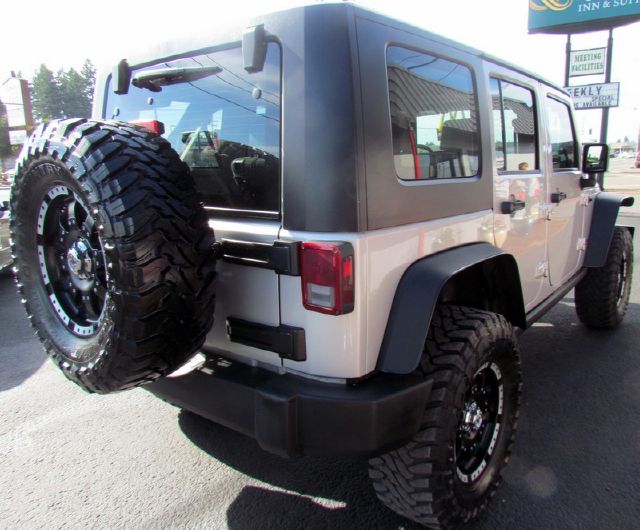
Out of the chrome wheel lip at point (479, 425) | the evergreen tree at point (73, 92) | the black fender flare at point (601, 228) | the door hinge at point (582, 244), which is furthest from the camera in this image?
the evergreen tree at point (73, 92)

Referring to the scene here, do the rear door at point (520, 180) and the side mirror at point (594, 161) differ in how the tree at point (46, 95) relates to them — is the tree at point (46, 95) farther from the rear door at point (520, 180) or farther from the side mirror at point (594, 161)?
the rear door at point (520, 180)

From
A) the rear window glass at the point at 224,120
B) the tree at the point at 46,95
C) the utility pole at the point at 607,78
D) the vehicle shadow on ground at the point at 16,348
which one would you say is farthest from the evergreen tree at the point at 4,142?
the rear window glass at the point at 224,120

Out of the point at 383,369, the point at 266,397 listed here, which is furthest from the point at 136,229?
the point at 383,369

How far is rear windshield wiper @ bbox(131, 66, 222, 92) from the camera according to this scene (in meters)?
2.04

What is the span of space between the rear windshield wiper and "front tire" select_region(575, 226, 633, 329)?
11.7 ft

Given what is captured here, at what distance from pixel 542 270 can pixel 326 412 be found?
2.17 metres

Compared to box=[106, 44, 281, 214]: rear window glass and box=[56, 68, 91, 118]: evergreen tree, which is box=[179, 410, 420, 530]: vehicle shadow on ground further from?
box=[56, 68, 91, 118]: evergreen tree

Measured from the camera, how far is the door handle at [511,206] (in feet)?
8.45

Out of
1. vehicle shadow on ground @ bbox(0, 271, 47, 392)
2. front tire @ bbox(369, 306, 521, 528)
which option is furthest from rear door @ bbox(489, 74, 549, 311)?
vehicle shadow on ground @ bbox(0, 271, 47, 392)

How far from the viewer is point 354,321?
1.71 m

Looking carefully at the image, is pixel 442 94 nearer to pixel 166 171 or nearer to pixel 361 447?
pixel 166 171

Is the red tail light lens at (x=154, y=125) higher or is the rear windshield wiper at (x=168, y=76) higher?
the rear windshield wiper at (x=168, y=76)

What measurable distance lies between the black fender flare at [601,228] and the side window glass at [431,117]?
2.26m

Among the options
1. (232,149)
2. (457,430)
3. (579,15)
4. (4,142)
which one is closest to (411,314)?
(457,430)
